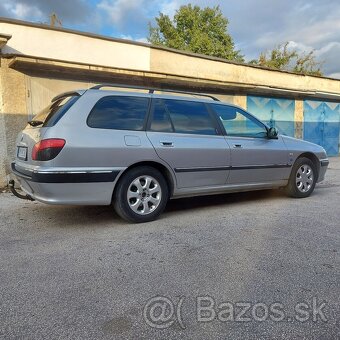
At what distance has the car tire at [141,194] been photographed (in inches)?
165

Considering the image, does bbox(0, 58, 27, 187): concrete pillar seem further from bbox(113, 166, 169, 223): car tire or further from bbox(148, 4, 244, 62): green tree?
bbox(148, 4, 244, 62): green tree

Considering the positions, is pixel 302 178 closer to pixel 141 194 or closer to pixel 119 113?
pixel 141 194

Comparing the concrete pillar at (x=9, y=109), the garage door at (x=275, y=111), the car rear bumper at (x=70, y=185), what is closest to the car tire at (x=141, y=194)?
the car rear bumper at (x=70, y=185)

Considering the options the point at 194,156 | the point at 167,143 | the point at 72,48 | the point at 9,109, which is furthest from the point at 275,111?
the point at 167,143

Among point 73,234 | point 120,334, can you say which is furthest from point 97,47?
point 120,334

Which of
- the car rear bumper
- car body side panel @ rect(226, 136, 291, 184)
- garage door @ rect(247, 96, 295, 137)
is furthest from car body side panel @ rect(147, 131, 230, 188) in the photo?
garage door @ rect(247, 96, 295, 137)

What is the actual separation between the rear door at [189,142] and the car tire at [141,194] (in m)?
0.27

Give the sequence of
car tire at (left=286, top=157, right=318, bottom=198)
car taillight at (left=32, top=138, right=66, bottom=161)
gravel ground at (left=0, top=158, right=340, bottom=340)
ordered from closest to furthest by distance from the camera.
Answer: gravel ground at (left=0, top=158, right=340, bottom=340)
car taillight at (left=32, top=138, right=66, bottom=161)
car tire at (left=286, top=157, right=318, bottom=198)

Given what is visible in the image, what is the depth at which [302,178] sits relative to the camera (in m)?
6.03

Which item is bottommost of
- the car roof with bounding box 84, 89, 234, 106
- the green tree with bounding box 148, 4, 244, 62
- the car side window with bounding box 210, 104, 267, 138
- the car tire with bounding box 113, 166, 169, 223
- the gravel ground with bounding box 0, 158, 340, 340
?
the gravel ground with bounding box 0, 158, 340, 340

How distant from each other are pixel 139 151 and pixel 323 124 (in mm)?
12996

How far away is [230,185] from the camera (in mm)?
5184

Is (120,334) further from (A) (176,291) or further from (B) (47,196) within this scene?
(B) (47,196)

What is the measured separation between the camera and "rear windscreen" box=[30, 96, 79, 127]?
4.00m
